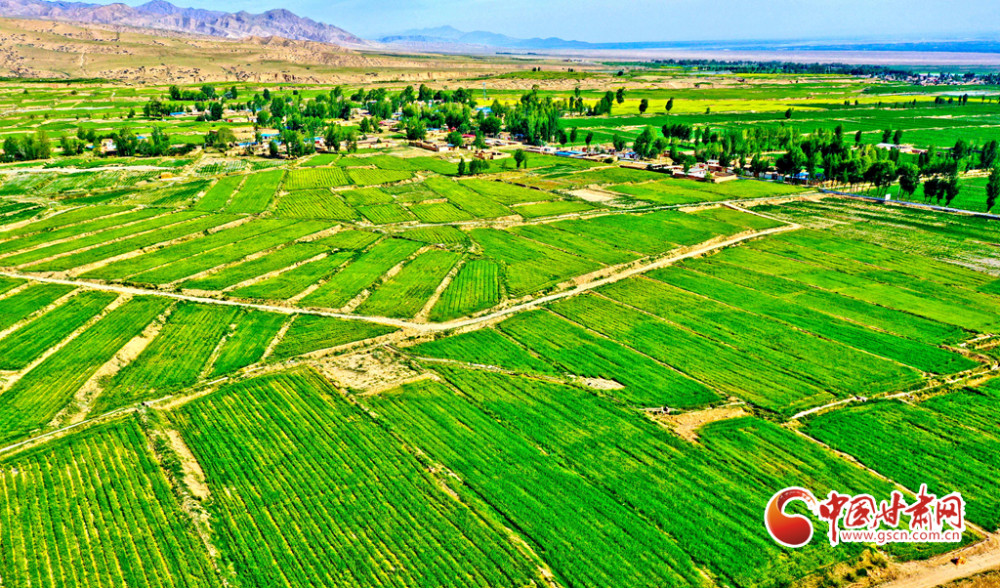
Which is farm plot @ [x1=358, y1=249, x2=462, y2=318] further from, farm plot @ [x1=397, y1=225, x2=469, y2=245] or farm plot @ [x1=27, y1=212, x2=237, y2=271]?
farm plot @ [x1=27, y1=212, x2=237, y2=271]

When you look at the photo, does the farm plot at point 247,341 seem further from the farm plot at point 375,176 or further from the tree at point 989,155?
the tree at point 989,155

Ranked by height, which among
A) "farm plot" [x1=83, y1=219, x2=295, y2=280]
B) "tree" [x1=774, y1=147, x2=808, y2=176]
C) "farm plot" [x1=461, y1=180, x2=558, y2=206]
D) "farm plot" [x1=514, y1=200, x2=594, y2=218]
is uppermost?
"tree" [x1=774, y1=147, x2=808, y2=176]

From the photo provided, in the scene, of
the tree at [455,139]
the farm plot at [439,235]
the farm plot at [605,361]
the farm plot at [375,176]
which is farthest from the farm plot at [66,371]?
the tree at [455,139]

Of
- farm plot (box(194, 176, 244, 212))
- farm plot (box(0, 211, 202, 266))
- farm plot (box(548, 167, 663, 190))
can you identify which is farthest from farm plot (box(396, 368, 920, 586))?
farm plot (box(548, 167, 663, 190))

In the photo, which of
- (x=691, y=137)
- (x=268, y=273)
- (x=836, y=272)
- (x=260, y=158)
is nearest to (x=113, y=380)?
(x=268, y=273)

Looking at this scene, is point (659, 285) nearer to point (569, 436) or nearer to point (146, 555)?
point (569, 436)

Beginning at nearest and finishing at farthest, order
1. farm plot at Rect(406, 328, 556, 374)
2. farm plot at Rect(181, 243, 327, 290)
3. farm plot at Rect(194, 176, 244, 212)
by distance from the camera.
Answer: farm plot at Rect(406, 328, 556, 374) < farm plot at Rect(181, 243, 327, 290) < farm plot at Rect(194, 176, 244, 212)
